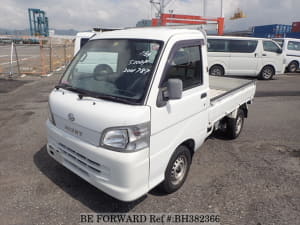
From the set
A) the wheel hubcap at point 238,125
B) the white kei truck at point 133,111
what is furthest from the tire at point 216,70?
the white kei truck at point 133,111

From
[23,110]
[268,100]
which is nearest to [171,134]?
[23,110]

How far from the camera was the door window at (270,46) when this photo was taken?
38.0 ft

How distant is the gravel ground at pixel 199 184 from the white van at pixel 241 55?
6547 millimetres

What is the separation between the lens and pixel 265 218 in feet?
8.86

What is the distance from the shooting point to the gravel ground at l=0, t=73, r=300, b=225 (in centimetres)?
277

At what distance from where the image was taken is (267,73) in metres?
12.1

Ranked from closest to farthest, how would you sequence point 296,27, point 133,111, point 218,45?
1. point 133,111
2. point 218,45
3. point 296,27

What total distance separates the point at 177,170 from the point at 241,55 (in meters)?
9.97

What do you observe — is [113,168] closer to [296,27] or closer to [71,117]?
[71,117]

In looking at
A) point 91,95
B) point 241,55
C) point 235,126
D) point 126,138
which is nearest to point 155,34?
point 91,95

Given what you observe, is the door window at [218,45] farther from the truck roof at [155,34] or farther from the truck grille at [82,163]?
the truck grille at [82,163]

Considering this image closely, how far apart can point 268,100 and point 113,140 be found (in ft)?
24.5

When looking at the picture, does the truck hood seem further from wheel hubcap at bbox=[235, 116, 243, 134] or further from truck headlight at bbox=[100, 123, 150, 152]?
wheel hubcap at bbox=[235, 116, 243, 134]

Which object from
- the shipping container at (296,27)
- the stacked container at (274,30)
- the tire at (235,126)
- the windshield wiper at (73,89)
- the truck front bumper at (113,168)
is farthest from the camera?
the stacked container at (274,30)
